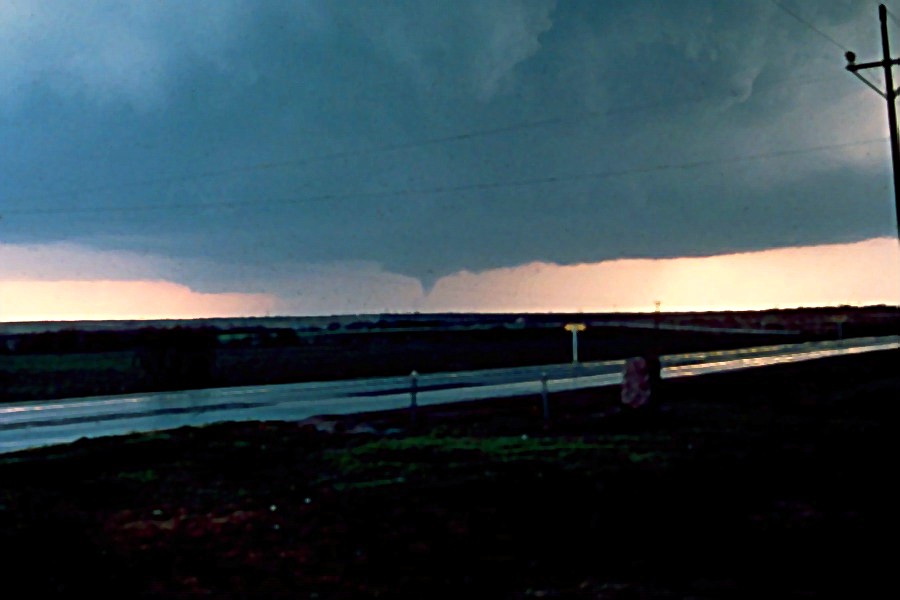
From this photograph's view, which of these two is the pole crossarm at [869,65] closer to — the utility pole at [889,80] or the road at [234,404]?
the utility pole at [889,80]

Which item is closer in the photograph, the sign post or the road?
the road

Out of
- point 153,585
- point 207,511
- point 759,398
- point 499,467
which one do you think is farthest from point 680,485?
point 759,398

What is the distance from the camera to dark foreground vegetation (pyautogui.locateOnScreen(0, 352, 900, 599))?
25.3 ft

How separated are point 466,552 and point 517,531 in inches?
38.1

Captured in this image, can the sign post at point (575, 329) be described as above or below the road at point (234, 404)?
above

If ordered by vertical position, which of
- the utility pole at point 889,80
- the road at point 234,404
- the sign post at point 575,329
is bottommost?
the road at point 234,404

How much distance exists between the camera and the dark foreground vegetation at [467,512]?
25.3 feet

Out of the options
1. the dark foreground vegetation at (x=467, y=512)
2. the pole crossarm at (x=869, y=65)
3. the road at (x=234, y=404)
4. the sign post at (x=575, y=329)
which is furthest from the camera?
the sign post at (x=575, y=329)

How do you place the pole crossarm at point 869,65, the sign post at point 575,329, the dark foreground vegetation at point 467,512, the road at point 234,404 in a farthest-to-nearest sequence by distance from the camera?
the sign post at point 575,329 → the pole crossarm at point 869,65 → the road at point 234,404 → the dark foreground vegetation at point 467,512

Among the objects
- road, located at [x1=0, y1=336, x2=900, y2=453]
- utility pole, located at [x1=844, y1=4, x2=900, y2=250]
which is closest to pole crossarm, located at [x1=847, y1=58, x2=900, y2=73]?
utility pole, located at [x1=844, y1=4, x2=900, y2=250]

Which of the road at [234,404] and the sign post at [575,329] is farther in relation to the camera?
the sign post at [575,329]

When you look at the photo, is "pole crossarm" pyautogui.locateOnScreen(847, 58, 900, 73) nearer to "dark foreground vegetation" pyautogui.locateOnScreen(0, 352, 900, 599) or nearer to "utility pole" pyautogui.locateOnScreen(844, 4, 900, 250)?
"utility pole" pyautogui.locateOnScreen(844, 4, 900, 250)

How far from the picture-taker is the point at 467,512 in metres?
10.5

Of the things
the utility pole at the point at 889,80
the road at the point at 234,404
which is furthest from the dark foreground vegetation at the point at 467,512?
the utility pole at the point at 889,80
